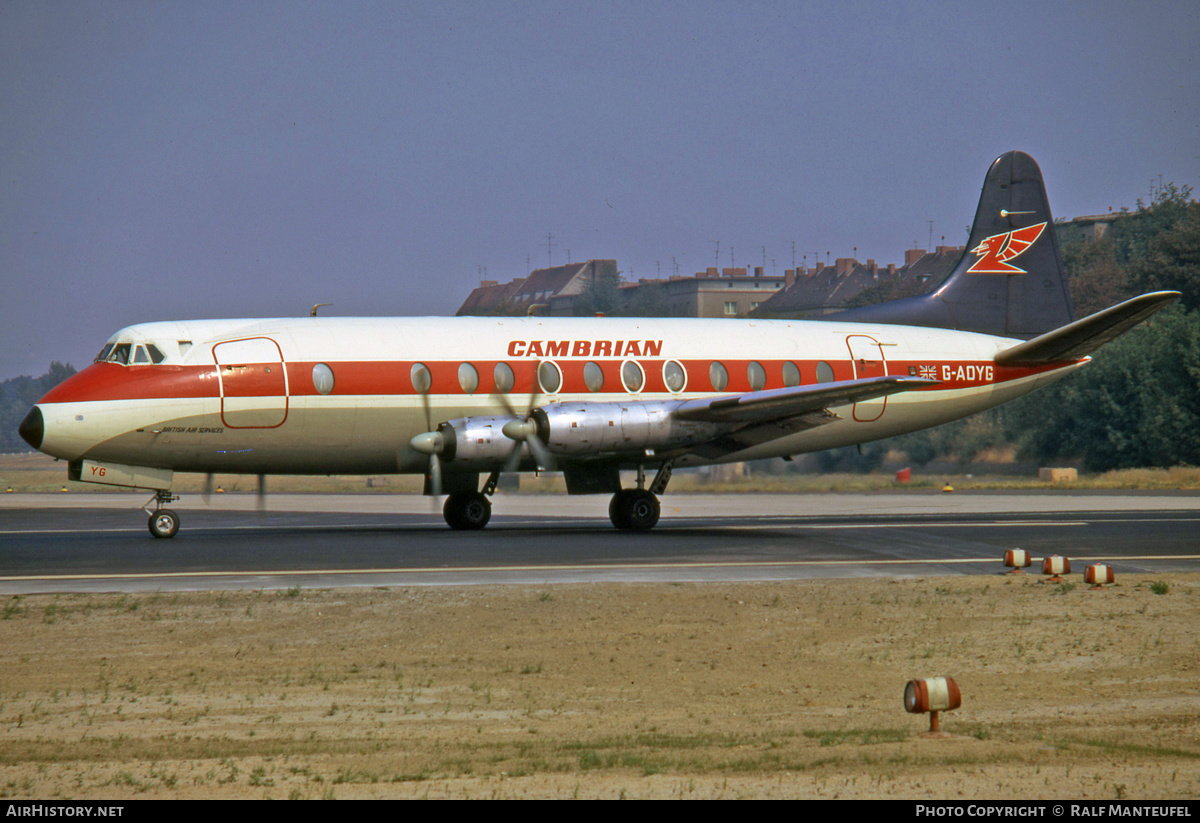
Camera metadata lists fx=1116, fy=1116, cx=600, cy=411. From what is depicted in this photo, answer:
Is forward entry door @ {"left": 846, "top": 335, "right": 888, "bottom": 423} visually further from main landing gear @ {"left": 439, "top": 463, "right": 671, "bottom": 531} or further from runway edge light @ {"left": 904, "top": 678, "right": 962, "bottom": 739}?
runway edge light @ {"left": 904, "top": 678, "right": 962, "bottom": 739}

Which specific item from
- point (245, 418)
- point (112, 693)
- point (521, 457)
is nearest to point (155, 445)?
point (245, 418)

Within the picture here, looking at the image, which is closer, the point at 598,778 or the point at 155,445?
the point at 598,778

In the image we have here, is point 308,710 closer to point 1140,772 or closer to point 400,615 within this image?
point 400,615

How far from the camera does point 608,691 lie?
12.0 metres

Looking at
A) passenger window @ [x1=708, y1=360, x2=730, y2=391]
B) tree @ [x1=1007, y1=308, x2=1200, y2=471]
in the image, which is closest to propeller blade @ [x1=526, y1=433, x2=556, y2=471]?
passenger window @ [x1=708, y1=360, x2=730, y2=391]

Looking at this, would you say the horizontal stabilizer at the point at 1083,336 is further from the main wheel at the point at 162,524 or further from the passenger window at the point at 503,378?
the main wheel at the point at 162,524

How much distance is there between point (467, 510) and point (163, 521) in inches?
267

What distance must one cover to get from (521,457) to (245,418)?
5951mm

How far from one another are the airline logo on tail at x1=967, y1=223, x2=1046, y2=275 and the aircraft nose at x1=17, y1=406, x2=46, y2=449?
24.0 meters

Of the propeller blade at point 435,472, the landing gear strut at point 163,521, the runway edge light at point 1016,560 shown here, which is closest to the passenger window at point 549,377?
the propeller blade at point 435,472

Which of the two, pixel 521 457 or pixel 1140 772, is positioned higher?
pixel 521 457

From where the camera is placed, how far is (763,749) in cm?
960

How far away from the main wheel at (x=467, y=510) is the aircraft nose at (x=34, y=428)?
885cm

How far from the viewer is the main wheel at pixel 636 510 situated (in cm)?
2645
